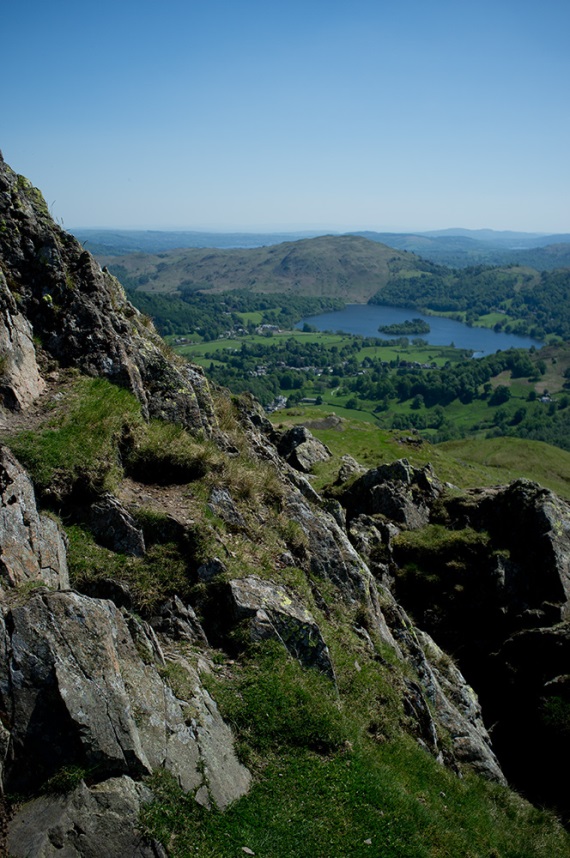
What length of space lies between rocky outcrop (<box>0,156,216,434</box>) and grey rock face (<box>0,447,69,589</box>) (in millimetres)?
4562

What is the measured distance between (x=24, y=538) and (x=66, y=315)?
954 centimetres

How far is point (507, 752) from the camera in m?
18.3

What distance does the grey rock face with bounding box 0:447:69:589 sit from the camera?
10297 millimetres

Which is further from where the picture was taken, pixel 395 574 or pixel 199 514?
pixel 395 574

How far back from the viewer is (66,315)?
703 inches

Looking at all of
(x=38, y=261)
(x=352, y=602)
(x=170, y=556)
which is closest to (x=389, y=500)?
(x=352, y=602)

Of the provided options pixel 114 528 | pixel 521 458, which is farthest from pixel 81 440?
pixel 521 458

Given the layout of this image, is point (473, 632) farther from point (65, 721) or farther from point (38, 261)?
point (38, 261)

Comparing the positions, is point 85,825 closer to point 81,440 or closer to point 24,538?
point 24,538

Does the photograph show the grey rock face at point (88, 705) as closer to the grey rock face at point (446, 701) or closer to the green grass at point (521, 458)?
the grey rock face at point (446, 701)

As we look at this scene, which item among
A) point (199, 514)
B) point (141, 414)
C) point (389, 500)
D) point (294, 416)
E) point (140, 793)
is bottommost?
point (294, 416)

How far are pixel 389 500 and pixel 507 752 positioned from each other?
1315 centimetres

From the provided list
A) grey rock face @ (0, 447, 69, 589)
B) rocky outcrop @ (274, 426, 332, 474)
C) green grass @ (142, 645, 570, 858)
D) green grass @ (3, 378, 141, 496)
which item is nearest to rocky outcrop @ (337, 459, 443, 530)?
rocky outcrop @ (274, 426, 332, 474)

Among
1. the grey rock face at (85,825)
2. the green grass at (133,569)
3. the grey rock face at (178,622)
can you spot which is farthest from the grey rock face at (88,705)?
the green grass at (133,569)
